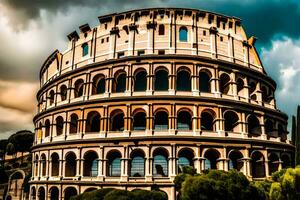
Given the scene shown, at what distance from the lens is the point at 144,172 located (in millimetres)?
27719

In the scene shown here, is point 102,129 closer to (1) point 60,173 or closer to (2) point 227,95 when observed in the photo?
(1) point 60,173

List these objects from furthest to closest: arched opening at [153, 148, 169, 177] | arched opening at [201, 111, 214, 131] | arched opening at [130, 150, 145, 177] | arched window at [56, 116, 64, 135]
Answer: arched window at [56, 116, 64, 135], arched opening at [201, 111, 214, 131], arched opening at [130, 150, 145, 177], arched opening at [153, 148, 169, 177]

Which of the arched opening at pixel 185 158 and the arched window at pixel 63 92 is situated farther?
the arched window at pixel 63 92

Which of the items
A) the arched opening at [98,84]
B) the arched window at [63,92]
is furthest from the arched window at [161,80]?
the arched window at [63,92]

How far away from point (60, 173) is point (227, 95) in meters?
16.7

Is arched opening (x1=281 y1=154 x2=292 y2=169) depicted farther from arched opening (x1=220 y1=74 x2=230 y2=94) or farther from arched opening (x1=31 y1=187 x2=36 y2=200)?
arched opening (x1=31 y1=187 x2=36 y2=200)

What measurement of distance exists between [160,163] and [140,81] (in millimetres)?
7753

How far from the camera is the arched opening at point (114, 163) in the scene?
93.7 ft

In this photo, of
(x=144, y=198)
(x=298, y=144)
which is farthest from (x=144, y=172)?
(x=298, y=144)

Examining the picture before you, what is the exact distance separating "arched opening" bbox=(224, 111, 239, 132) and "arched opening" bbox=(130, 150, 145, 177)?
837 centimetres

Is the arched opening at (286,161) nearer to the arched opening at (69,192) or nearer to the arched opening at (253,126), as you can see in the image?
the arched opening at (253,126)

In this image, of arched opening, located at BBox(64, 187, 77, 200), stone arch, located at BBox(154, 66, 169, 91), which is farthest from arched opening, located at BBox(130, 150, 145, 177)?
stone arch, located at BBox(154, 66, 169, 91)

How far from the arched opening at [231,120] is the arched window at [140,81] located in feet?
25.8

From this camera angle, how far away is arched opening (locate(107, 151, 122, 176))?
93.7 ft
